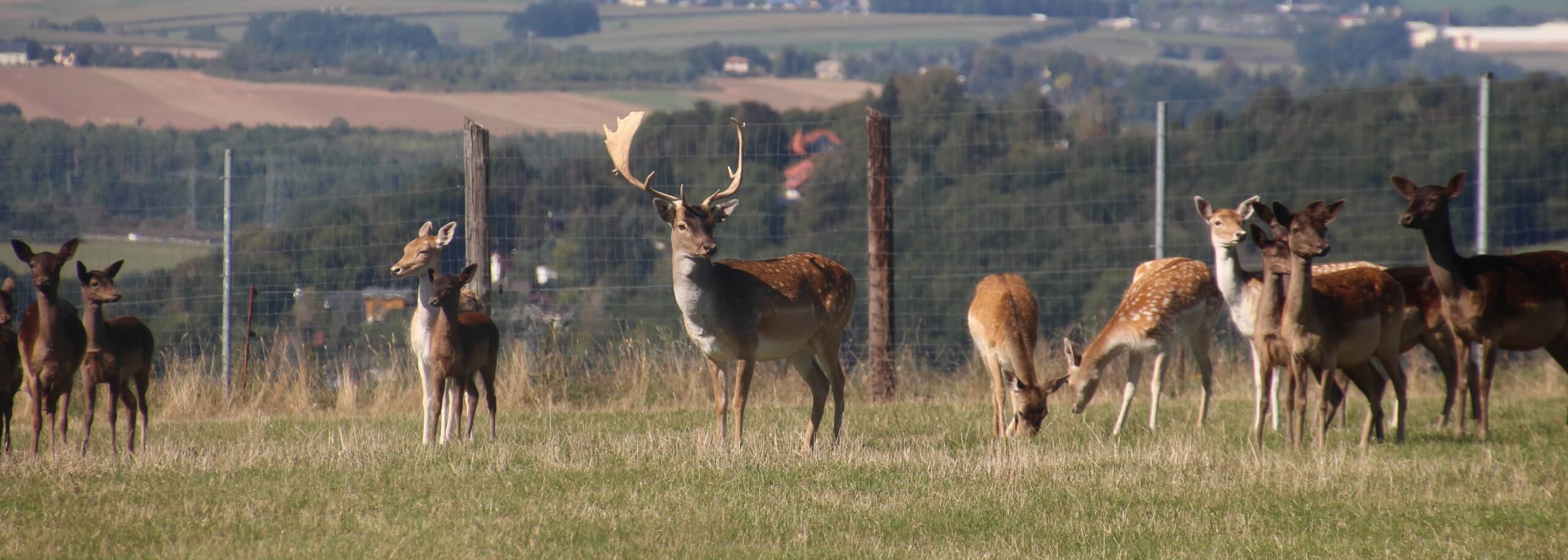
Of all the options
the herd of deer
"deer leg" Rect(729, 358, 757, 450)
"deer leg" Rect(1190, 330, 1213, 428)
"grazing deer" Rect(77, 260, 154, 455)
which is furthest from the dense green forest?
"deer leg" Rect(729, 358, 757, 450)

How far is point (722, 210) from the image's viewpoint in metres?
10.4

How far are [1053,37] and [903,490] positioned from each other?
398 ft

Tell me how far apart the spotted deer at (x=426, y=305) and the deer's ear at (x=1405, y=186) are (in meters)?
6.81

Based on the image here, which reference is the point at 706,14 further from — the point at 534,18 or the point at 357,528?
the point at 357,528

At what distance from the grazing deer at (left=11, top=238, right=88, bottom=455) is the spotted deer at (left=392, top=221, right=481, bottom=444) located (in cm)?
209

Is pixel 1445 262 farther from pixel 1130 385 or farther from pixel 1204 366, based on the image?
pixel 1130 385

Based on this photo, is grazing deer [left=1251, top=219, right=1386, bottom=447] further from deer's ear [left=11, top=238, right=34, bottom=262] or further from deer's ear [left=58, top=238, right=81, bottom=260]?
deer's ear [left=11, top=238, right=34, bottom=262]

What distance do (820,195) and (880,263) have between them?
14.4m

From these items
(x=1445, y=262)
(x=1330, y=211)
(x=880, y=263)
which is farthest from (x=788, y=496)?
(x=880, y=263)

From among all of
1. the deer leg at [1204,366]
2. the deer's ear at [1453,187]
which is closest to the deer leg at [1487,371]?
the deer's ear at [1453,187]

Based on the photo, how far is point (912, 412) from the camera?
41.9 ft

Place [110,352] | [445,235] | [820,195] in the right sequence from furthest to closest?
[820,195], [445,235], [110,352]

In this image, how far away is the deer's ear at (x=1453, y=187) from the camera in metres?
11.1

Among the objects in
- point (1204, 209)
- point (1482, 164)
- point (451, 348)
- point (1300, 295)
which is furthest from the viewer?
point (1482, 164)
